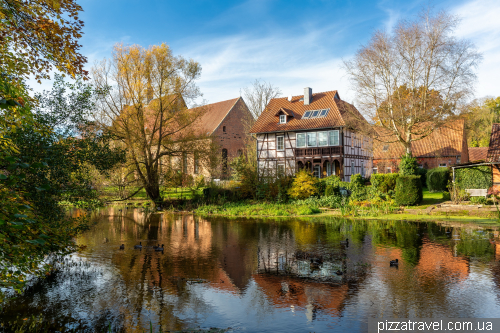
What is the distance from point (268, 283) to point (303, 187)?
51.7 ft

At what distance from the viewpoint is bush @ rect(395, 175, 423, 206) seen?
21.0m

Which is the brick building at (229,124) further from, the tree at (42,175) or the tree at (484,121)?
the tree at (42,175)

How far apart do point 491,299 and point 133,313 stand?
6.55 meters

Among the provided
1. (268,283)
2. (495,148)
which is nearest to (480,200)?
(495,148)

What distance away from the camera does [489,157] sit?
2400cm

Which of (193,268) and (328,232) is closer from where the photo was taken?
(193,268)

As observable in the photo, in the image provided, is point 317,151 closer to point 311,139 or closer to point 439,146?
point 311,139

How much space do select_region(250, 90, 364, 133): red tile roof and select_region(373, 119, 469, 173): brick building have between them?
292 inches

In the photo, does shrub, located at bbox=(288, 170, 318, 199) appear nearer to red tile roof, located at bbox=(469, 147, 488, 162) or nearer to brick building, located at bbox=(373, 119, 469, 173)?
brick building, located at bbox=(373, 119, 469, 173)

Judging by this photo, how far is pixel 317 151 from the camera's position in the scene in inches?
1318

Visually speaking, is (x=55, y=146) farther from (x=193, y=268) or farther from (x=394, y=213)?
(x=394, y=213)

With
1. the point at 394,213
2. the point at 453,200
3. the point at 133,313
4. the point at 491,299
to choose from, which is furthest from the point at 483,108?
the point at 133,313

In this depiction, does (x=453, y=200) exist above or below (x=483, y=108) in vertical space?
below

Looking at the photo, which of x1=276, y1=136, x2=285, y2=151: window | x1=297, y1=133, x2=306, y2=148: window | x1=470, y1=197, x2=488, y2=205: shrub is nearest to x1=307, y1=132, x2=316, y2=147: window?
x1=297, y1=133, x2=306, y2=148: window
